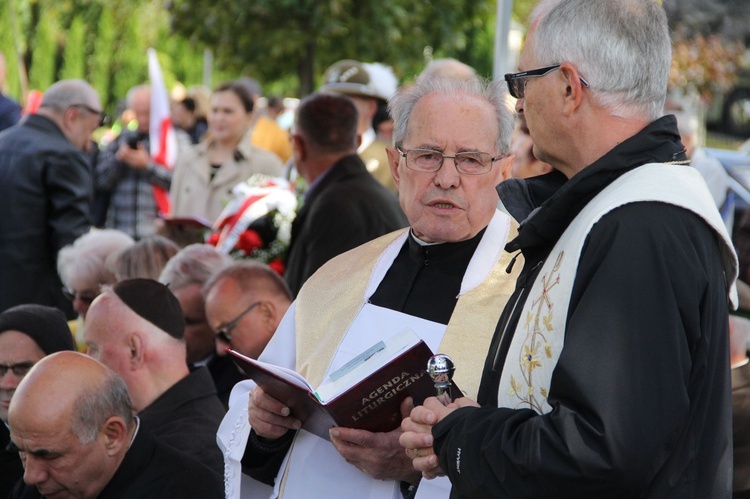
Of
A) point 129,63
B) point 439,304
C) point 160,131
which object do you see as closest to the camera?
point 439,304

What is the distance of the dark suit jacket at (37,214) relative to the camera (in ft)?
21.8

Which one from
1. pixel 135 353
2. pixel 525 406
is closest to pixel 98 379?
pixel 135 353

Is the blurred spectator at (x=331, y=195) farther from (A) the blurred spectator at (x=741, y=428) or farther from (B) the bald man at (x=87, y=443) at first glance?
(A) the blurred spectator at (x=741, y=428)

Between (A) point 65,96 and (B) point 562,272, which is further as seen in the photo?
(A) point 65,96

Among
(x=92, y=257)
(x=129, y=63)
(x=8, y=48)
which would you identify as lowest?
(x=129, y=63)

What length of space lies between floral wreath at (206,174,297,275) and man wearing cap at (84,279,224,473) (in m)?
1.35

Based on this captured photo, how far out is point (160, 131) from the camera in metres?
8.89

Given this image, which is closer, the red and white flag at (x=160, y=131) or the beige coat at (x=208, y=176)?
the beige coat at (x=208, y=176)

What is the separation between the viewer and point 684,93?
1964 centimetres

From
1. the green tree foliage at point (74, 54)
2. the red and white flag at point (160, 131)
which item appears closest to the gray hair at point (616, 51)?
the red and white flag at point (160, 131)

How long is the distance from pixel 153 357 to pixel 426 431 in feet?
7.66

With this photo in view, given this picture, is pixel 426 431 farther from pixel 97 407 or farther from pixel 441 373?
pixel 97 407

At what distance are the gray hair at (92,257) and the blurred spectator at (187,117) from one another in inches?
256

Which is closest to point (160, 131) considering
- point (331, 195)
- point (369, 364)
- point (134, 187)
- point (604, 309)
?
point (134, 187)
